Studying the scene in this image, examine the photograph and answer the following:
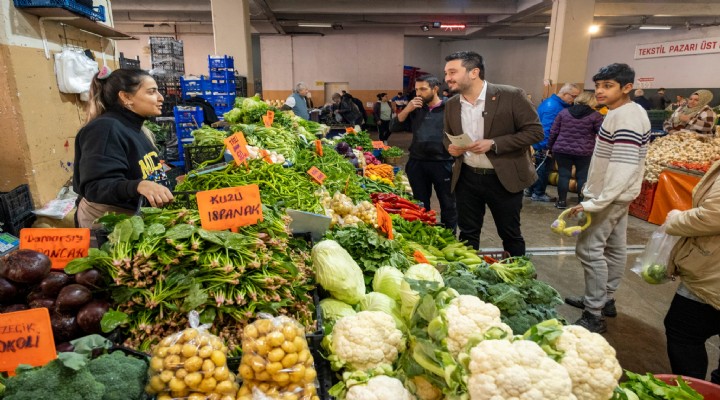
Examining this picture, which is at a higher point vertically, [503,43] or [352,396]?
[503,43]

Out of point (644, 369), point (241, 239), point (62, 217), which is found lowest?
point (644, 369)

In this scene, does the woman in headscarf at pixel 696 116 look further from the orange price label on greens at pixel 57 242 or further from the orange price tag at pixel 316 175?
the orange price label on greens at pixel 57 242

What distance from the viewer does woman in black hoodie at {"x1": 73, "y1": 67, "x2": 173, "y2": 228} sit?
2.25 meters

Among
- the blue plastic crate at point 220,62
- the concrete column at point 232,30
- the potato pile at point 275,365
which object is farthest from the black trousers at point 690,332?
the concrete column at point 232,30

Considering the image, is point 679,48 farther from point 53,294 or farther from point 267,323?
point 53,294

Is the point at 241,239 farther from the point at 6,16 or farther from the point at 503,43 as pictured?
the point at 503,43

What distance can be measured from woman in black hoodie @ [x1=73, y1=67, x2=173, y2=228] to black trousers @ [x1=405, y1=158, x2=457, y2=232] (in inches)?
119

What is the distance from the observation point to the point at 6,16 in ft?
11.8

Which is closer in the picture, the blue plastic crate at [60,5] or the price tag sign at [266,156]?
the price tag sign at [266,156]

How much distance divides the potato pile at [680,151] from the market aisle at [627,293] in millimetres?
858

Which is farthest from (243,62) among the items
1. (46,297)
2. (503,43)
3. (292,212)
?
(503,43)

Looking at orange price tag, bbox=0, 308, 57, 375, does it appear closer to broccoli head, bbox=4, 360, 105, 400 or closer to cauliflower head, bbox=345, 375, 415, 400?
broccoli head, bbox=4, 360, 105, 400

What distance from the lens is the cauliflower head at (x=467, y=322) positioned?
1297 mm

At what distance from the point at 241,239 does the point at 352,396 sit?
0.71 meters
